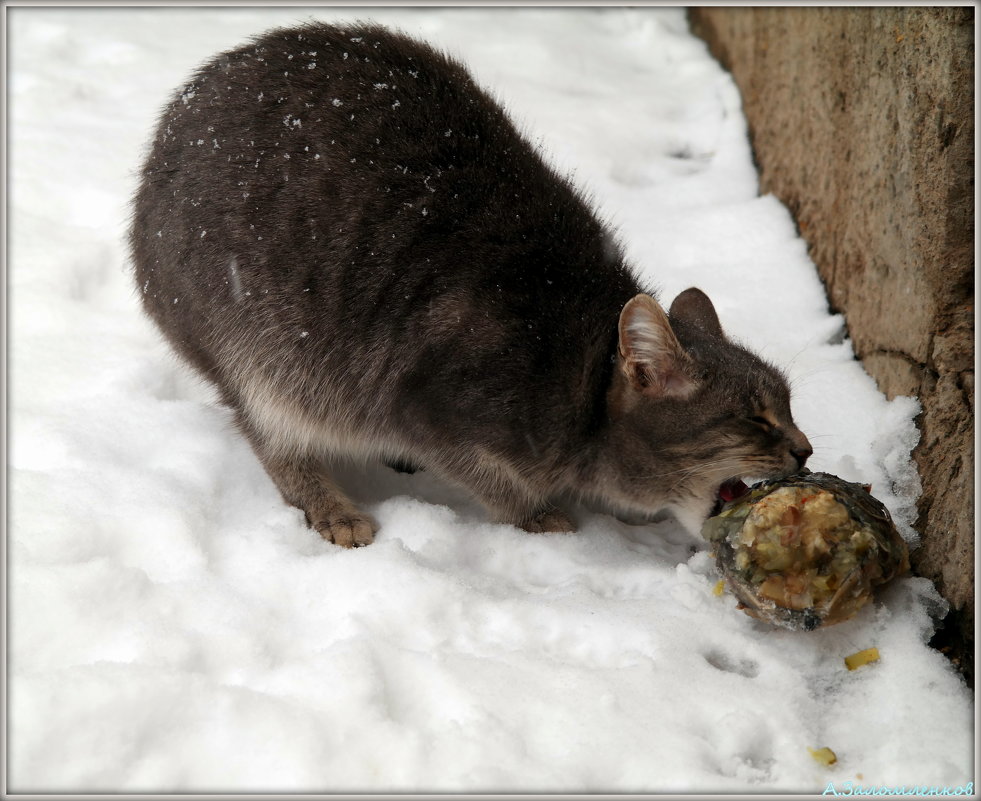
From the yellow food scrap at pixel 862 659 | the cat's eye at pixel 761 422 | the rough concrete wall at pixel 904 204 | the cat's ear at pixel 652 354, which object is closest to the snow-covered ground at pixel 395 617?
the yellow food scrap at pixel 862 659

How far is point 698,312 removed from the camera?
10.7 feet

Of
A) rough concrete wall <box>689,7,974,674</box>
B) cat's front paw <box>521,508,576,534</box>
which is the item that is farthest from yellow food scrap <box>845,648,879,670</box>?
cat's front paw <box>521,508,576,534</box>

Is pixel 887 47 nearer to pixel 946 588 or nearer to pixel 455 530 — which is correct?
pixel 946 588

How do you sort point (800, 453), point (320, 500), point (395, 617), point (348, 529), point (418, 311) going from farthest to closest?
1. point (320, 500)
2. point (348, 529)
3. point (418, 311)
4. point (800, 453)
5. point (395, 617)

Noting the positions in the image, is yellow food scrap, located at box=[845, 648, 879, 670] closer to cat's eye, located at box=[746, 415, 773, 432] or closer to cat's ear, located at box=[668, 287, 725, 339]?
cat's eye, located at box=[746, 415, 773, 432]

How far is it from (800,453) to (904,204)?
0.97 metres

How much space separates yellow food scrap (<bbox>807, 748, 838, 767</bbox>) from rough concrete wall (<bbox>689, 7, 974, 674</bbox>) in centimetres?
49

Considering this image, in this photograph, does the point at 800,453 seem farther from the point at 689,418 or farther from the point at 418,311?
the point at 418,311

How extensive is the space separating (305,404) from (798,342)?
1929 millimetres

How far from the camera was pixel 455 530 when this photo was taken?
10.4 ft

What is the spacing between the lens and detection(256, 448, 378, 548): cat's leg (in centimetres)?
317

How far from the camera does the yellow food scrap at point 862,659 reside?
8.27ft

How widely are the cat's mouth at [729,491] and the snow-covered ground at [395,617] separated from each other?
0.19 m

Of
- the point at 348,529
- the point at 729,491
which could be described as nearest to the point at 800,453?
the point at 729,491
